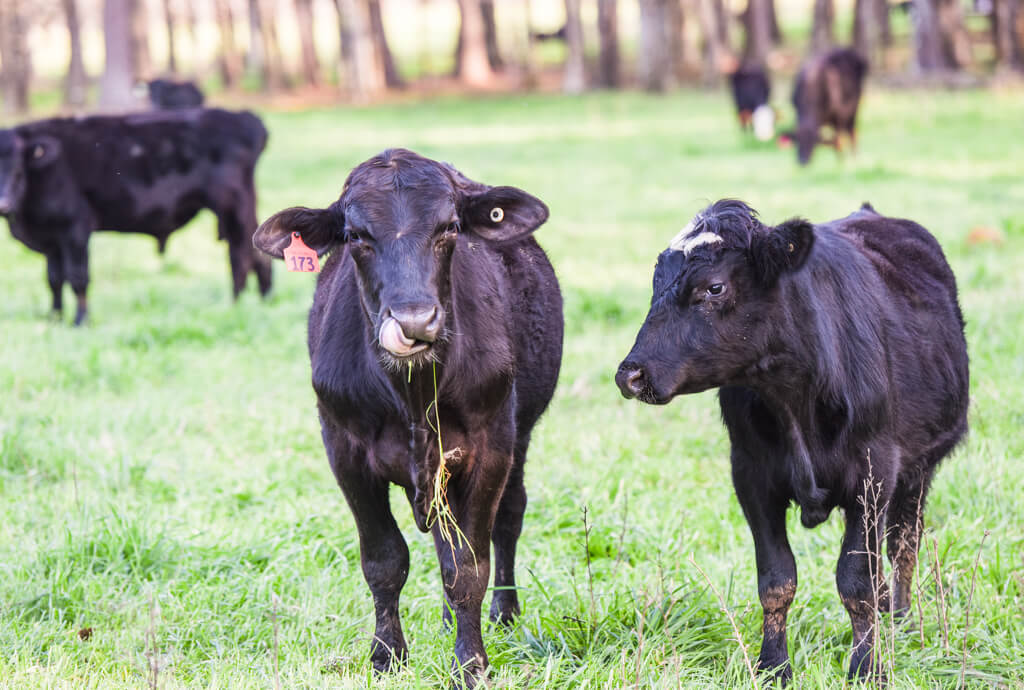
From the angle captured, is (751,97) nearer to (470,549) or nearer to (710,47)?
(710,47)

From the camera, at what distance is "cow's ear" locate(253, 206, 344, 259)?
3.62 m

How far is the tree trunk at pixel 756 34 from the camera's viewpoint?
35.4 m

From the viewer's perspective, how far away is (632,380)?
144 inches

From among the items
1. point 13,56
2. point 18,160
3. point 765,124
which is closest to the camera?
point 18,160

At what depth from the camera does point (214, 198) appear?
10.5 metres

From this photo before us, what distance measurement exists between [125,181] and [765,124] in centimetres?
1372

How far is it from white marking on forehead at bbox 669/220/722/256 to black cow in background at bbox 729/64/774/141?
710 inches

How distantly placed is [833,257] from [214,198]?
7.52 meters

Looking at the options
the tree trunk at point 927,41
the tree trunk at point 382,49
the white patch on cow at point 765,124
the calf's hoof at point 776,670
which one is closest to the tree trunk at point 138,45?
the tree trunk at point 382,49

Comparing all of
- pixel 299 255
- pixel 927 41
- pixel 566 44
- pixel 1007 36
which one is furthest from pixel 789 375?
pixel 566 44

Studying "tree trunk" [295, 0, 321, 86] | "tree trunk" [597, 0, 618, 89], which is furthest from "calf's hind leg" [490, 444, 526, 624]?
"tree trunk" [295, 0, 321, 86]

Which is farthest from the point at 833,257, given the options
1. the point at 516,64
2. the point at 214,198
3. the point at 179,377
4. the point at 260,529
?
the point at 516,64

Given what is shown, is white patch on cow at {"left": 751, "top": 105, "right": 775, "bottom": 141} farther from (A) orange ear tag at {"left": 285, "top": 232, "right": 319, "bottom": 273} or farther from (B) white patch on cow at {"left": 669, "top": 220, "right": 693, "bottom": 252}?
(A) orange ear tag at {"left": 285, "top": 232, "right": 319, "bottom": 273}

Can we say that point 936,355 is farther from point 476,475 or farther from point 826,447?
point 476,475
